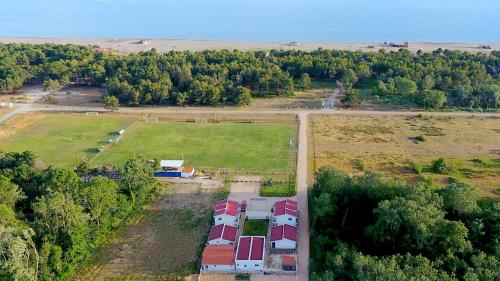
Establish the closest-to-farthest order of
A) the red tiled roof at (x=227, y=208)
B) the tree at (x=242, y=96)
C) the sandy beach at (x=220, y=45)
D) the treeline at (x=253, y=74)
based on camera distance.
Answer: the red tiled roof at (x=227, y=208) → the tree at (x=242, y=96) → the treeline at (x=253, y=74) → the sandy beach at (x=220, y=45)

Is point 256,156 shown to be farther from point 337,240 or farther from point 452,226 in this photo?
point 452,226

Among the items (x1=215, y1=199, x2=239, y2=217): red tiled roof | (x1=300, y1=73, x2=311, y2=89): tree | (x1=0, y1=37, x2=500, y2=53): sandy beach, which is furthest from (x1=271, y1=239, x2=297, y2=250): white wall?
(x1=0, y1=37, x2=500, y2=53): sandy beach

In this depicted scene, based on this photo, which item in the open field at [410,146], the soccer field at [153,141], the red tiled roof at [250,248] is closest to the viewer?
the red tiled roof at [250,248]

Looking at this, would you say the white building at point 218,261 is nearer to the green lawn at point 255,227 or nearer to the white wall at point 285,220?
the green lawn at point 255,227

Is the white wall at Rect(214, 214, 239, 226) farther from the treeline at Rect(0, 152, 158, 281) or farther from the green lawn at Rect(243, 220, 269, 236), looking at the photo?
the treeline at Rect(0, 152, 158, 281)

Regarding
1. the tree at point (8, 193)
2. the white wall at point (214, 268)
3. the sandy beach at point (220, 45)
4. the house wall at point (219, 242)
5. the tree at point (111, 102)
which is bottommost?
the white wall at point (214, 268)

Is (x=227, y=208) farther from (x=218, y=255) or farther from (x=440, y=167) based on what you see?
(x=440, y=167)

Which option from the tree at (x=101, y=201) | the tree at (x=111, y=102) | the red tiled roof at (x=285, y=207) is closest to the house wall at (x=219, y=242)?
the red tiled roof at (x=285, y=207)
